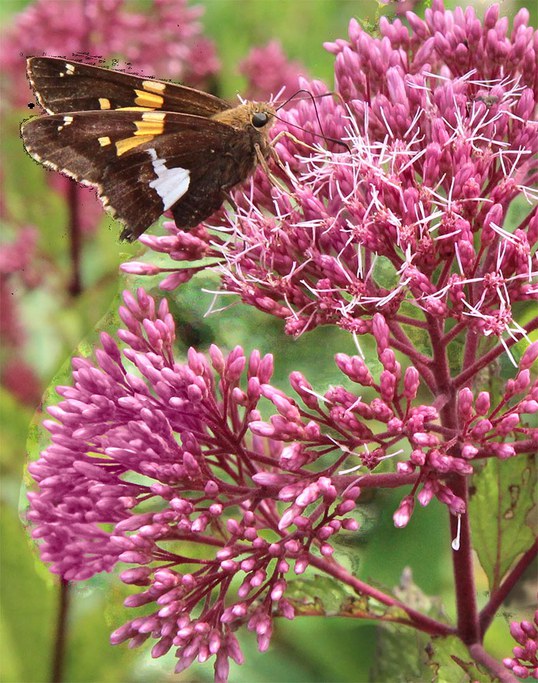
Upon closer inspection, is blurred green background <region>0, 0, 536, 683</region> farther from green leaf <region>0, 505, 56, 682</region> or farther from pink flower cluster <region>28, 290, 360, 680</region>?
pink flower cluster <region>28, 290, 360, 680</region>

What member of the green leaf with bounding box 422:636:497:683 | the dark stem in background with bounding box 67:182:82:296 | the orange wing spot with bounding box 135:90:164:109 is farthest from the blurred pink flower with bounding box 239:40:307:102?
the green leaf with bounding box 422:636:497:683

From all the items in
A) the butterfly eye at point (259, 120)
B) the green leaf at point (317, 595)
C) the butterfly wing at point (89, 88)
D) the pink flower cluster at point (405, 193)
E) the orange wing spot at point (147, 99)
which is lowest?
the green leaf at point (317, 595)

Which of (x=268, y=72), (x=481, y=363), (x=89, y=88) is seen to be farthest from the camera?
(x=268, y=72)

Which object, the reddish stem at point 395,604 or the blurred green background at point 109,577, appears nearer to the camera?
the reddish stem at point 395,604

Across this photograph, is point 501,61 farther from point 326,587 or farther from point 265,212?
point 326,587

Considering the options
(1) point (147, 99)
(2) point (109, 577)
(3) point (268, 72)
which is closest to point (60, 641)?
(2) point (109, 577)

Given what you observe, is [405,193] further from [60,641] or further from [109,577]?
[60,641]

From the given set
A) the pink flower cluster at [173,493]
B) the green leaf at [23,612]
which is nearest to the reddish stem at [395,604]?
the pink flower cluster at [173,493]

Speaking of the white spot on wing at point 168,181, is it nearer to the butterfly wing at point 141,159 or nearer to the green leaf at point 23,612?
the butterfly wing at point 141,159
